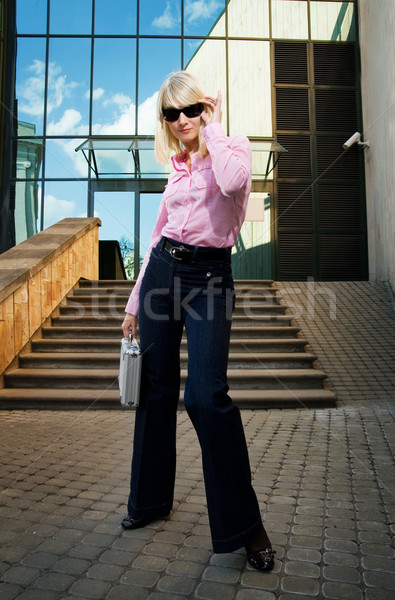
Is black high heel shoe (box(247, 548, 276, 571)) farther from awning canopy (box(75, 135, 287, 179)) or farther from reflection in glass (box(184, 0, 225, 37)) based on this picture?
reflection in glass (box(184, 0, 225, 37))

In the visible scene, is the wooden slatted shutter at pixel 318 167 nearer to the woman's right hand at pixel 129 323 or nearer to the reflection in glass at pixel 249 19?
the reflection in glass at pixel 249 19

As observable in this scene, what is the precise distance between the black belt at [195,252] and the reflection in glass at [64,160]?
37.7ft

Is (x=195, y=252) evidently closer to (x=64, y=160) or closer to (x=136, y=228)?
(x=136, y=228)

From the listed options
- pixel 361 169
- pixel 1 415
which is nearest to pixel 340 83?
pixel 361 169

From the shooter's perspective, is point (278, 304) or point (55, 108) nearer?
point (278, 304)

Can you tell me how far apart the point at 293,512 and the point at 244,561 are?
1.81 feet

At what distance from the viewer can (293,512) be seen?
2.21 metres

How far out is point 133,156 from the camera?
12469 mm

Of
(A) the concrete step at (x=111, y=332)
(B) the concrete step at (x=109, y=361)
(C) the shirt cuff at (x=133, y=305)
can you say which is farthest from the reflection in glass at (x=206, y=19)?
(C) the shirt cuff at (x=133, y=305)

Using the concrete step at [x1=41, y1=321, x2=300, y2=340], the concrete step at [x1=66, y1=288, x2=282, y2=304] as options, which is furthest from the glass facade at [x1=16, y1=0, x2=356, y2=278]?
the concrete step at [x1=41, y1=321, x2=300, y2=340]

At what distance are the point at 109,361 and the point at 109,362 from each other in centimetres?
1

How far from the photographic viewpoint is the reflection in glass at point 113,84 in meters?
Result: 12.9

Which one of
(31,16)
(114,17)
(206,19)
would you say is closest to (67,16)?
(31,16)

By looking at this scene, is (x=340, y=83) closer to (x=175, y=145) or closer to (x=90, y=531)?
(x=175, y=145)
